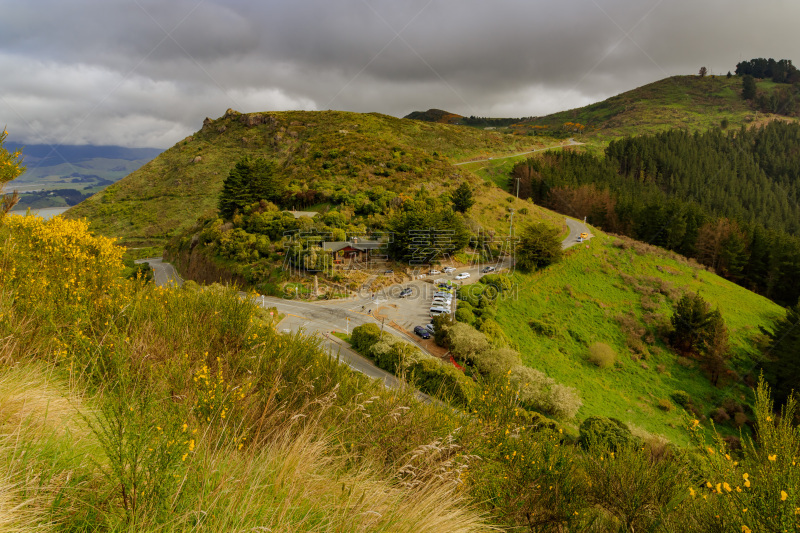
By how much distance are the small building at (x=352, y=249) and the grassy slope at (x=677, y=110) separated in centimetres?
13474

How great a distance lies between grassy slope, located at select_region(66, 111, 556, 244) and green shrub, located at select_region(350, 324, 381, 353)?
2639 centimetres

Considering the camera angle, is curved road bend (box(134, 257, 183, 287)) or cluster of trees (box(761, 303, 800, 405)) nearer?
cluster of trees (box(761, 303, 800, 405))

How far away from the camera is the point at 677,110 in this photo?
166m

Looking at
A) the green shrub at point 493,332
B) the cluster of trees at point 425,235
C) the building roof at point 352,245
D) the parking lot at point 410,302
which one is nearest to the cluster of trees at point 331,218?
the cluster of trees at point 425,235

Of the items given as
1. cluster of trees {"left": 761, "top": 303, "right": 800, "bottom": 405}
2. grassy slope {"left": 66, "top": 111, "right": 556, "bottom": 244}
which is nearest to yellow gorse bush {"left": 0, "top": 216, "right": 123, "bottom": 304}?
cluster of trees {"left": 761, "top": 303, "right": 800, "bottom": 405}

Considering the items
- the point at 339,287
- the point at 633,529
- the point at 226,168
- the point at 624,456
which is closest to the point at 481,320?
the point at 339,287

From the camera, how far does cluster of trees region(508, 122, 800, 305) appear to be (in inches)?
1913

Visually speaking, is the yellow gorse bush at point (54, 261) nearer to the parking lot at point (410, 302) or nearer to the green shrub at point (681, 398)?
the parking lot at point (410, 302)

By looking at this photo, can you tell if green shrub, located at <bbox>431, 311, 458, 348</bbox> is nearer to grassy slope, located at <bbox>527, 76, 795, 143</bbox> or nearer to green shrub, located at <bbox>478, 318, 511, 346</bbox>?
green shrub, located at <bbox>478, 318, 511, 346</bbox>

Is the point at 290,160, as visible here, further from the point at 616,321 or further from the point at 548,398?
the point at 548,398

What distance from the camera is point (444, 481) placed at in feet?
12.6

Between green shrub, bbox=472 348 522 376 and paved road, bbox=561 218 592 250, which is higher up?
paved road, bbox=561 218 592 250

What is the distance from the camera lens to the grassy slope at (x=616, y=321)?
83.4ft

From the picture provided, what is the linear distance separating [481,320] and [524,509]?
22.3 m
